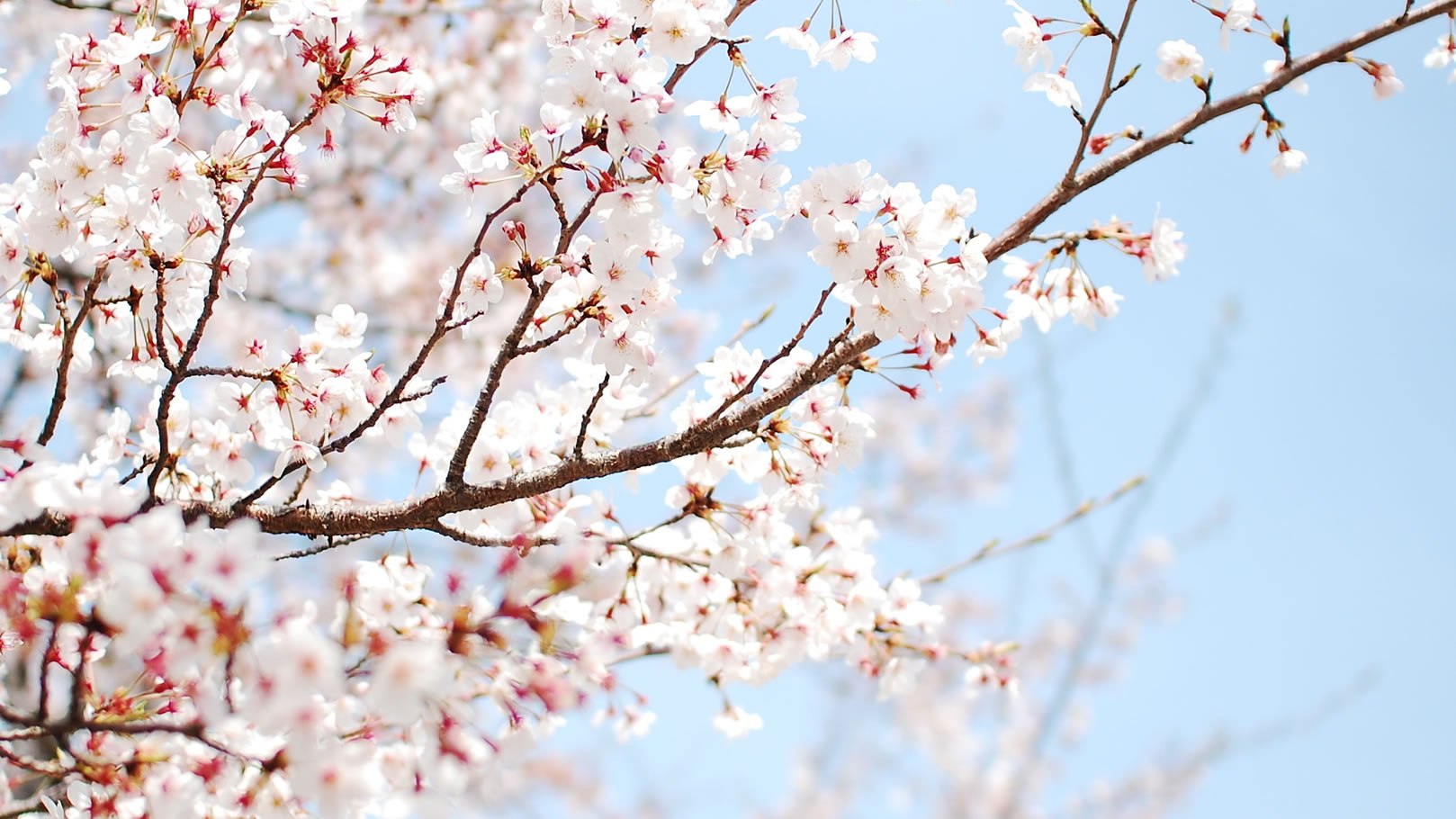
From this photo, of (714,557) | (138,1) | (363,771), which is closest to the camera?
(363,771)

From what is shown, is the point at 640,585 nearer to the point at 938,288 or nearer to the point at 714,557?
the point at 714,557

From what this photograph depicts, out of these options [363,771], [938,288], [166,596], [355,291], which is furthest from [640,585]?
[355,291]

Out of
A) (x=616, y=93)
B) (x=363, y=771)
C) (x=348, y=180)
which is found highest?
(x=348, y=180)

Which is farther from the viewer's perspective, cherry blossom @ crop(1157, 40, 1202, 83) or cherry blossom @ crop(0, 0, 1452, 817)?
cherry blossom @ crop(1157, 40, 1202, 83)

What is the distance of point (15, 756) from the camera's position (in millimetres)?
1587

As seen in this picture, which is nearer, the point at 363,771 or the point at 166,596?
the point at 166,596

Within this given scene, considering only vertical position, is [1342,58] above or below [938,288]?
above

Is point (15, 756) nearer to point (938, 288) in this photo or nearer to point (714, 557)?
point (714, 557)

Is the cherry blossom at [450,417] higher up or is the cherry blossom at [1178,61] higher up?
the cherry blossom at [1178,61]

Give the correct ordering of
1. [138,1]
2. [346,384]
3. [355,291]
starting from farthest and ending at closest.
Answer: [355,291] < [346,384] < [138,1]

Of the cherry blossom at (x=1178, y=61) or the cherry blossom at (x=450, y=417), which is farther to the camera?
the cherry blossom at (x=1178, y=61)

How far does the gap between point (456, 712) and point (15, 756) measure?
2.64ft

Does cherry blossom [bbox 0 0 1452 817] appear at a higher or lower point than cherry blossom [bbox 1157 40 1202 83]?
lower

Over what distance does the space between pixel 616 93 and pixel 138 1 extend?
1.05m
